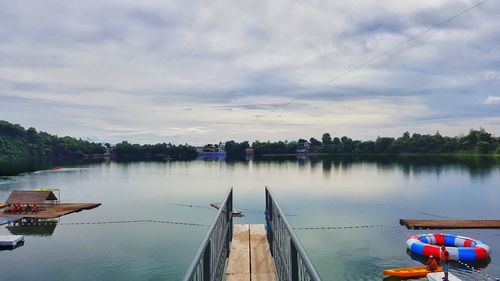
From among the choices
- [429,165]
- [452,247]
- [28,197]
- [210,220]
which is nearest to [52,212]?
[28,197]

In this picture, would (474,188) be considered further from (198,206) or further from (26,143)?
(26,143)

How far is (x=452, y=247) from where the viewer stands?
25.8 metres

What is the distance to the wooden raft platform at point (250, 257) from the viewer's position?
6996 mm

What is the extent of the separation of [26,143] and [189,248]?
15913 cm

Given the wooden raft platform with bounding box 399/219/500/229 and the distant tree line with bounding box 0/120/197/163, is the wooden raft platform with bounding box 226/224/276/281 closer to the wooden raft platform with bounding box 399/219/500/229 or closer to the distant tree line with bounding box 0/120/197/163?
the wooden raft platform with bounding box 399/219/500/229

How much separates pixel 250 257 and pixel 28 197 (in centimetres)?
4153

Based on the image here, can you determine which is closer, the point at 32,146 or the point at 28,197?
the point at 28,197

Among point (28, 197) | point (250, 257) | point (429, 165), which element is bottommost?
point (28, 197)

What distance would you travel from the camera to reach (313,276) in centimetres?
317

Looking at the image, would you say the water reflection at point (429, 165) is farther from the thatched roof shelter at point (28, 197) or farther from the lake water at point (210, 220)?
the thatched roof shelter at point (28, 197)

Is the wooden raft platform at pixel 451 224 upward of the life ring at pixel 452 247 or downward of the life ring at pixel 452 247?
downward

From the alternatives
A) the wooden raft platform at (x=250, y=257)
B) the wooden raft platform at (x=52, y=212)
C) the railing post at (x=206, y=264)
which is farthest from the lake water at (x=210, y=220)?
the railing post at (x=206, y=264)

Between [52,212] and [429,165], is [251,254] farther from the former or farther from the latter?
[429,165]

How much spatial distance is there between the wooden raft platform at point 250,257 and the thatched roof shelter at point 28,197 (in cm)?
3893
